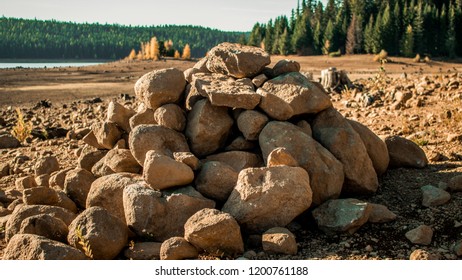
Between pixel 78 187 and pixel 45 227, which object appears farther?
pixel 78 187

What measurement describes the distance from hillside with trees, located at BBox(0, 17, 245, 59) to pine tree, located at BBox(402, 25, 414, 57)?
35386mm

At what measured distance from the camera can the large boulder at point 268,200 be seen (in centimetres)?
594

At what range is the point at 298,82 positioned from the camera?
7629mm

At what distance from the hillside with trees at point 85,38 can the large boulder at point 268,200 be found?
7590 centimetres

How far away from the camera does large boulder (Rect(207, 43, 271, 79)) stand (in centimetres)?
776

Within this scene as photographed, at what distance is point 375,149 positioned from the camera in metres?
7.99

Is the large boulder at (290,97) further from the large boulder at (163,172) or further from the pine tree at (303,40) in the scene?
the pine tree at (303,40)

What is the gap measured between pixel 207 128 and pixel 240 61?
133 cm

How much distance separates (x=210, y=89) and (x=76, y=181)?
2.51 m

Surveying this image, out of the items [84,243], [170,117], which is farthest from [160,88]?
[84,243]

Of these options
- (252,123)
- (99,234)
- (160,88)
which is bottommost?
(99,234)

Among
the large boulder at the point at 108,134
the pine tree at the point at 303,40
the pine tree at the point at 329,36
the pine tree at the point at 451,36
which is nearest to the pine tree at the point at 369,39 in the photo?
the pine tree at the point at 329,36

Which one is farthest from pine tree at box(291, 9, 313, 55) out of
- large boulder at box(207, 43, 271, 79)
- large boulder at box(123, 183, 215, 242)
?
large boulder at box(123, 183, 215, 242)

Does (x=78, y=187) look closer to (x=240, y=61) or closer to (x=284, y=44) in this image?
(x=240, y=61)
